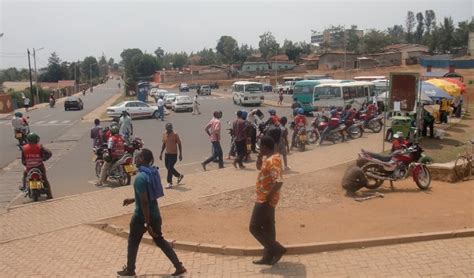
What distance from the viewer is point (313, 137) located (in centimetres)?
1773

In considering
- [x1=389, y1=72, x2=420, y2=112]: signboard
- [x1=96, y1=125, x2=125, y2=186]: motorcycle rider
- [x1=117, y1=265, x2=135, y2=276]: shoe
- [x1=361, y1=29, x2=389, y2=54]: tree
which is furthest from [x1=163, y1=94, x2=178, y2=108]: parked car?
[x1=361, y1=29, x2=389, y2=54]: tree

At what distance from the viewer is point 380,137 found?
18531 millimetres

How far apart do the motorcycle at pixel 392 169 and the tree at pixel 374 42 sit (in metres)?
95.7

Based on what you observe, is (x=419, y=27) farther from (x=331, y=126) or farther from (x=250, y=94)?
(x=331, y=126)

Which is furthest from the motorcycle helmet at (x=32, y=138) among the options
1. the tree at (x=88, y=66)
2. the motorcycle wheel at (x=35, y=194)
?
the tree at (x=88, y=66)

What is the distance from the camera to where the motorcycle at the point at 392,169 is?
9.55 metres

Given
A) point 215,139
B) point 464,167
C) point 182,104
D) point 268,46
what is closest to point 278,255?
point 464,167

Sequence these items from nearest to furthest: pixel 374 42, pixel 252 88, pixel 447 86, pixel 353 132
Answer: pixel 447 86 < pixel 353 132 < pixel 252 88 < pixel 374 42

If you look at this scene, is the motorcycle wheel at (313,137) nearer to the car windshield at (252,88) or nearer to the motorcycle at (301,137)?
the motorcycle at (301,137)

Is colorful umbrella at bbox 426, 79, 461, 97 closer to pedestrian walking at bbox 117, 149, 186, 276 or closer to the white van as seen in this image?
pedestrian walking at bbox 117, 149, 186, 276

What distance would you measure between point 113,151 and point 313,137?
8.69m

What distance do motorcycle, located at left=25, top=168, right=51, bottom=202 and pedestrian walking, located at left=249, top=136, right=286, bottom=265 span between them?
242 inches

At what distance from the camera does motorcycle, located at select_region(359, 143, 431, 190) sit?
9555 millimetres

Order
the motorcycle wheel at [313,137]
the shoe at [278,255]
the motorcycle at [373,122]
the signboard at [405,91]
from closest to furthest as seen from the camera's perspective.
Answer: the shoe at [278,255]
the signboard at [405,91]
the motorcycle wheel at [313,137]
the motorcycle at [373,122]
